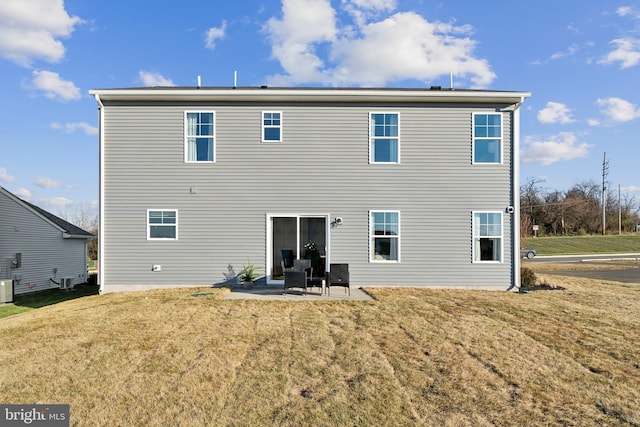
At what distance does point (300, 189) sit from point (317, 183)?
528 mm

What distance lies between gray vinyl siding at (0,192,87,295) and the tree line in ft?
146

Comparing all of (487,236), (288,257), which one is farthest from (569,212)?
(288,257)

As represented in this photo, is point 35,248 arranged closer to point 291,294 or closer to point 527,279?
point 291,294

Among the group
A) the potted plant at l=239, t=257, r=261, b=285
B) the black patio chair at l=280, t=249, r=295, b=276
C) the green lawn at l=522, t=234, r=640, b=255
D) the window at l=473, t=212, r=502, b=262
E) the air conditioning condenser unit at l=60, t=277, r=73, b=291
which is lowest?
the air conditioning condenser unit at l=60, t=277, r=73, b=291

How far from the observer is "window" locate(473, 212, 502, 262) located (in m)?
10.4

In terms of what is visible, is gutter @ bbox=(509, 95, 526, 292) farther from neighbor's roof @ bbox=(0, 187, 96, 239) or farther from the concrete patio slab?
neighbor's roof @ bbox=(0, 187, 96, 239)

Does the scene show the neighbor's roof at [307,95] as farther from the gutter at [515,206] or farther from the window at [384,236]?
the window at [384,236]

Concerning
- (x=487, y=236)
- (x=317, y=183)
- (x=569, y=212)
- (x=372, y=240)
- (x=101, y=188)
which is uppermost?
(x=317, y=183)

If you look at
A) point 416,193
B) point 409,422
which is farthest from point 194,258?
point 409,422

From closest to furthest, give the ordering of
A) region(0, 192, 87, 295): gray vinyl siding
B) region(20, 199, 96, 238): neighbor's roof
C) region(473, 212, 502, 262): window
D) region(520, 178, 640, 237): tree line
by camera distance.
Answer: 1. region(473, 212, 502, 262): window
2. region(0, 192, 87, 295): gray vinyl siding
3. region(20, 199, 96, 238): neighbor's roof
4. region(520, 178, 640, 237): tree line

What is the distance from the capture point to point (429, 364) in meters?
4.64

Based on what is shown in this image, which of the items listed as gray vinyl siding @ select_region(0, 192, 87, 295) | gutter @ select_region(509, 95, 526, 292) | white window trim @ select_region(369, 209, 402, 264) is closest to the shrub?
gutter @ select_region(509, 95, 526, 292)

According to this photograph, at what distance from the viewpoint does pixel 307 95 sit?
10.2 meters

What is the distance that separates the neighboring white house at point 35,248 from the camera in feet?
51.0
